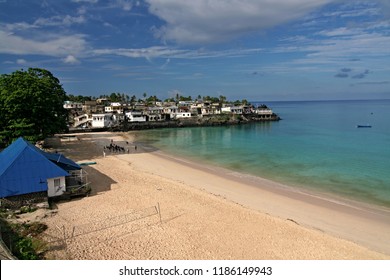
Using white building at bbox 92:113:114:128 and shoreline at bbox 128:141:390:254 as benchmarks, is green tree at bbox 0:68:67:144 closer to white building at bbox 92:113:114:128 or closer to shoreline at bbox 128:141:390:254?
shoreline at bbox 128:141:390:254

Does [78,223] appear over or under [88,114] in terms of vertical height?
under

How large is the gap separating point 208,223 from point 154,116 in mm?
68554

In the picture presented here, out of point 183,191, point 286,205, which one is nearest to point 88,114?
point 183,191

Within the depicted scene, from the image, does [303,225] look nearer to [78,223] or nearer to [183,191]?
[183,191]

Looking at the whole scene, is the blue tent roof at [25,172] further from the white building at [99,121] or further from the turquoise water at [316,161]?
the white building at [99,121]

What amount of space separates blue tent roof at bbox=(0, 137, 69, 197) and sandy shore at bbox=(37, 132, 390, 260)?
6.17ft

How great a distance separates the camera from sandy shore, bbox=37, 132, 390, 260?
12047 millimetres

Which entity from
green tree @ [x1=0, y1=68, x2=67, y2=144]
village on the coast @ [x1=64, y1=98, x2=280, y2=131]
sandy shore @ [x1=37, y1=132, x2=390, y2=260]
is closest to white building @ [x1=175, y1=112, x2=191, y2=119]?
village on the coast @ [x1=64, y1=98, x2=280, y2=131]

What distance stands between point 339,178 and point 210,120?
198 feet

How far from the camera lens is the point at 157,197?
18.8 meters

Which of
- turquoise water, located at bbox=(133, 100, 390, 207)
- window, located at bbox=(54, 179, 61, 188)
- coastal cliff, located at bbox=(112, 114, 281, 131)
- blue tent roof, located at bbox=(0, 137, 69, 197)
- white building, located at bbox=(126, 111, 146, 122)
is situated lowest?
turquoise water, located at bbox=(133, 100, 390, 207)

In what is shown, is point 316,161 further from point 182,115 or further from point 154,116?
point 182,115

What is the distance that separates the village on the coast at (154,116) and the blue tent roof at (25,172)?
1881 inches

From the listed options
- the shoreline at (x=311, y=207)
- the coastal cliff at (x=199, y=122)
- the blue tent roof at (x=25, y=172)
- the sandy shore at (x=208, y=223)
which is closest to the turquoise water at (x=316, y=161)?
the shoreline at (x=311, y=207)
